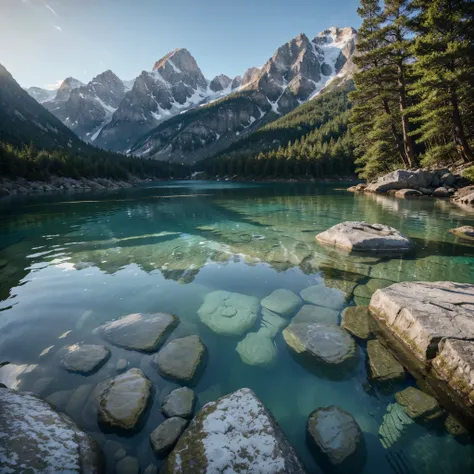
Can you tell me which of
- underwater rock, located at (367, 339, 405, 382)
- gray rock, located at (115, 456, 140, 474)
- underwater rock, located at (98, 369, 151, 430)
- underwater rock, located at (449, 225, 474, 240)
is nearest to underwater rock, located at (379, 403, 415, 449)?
underwater rock, located at (367, 339, 405, 382)

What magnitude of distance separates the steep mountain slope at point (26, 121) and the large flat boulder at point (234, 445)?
507 ft

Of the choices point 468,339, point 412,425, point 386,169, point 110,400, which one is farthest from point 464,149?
point 110,400

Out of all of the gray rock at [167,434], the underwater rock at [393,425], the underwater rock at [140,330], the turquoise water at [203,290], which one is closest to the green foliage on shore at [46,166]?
the turquoise water at [203,290]

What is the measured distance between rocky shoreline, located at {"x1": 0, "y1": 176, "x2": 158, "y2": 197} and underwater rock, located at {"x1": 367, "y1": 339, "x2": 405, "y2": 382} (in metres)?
66.1

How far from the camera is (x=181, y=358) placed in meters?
4.79

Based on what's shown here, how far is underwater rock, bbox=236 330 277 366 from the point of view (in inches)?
190

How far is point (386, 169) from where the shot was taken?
42125mm

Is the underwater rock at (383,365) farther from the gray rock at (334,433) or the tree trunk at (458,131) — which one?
the tree trunk at (458,131)

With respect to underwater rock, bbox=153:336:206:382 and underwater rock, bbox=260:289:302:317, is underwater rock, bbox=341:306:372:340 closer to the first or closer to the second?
underwater rock, bbox=260:289:302:317

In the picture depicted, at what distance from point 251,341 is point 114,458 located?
115 inches

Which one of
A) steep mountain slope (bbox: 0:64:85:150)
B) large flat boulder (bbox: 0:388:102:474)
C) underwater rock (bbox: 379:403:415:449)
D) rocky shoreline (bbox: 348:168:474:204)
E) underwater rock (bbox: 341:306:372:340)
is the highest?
steep mountain slope (bbox: 0:64:85:150)

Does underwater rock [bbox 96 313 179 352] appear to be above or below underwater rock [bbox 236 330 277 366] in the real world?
above

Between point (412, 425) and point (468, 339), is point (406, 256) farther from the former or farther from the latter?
point (412, 425)

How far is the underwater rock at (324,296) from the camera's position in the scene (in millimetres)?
6728
